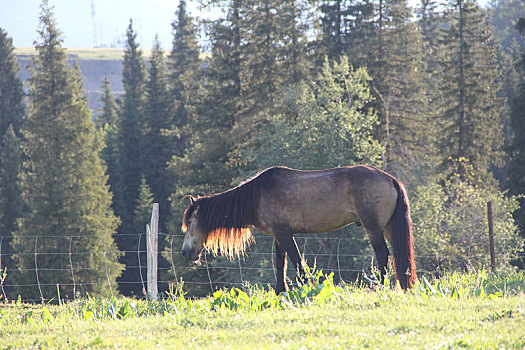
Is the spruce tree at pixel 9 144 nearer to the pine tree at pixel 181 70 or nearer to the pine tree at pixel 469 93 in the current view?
the pine tree at pixel 181 70

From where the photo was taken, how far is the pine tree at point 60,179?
36.3 meters

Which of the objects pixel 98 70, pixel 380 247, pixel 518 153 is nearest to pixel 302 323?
pixel 380 247

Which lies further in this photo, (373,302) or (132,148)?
(132,148)

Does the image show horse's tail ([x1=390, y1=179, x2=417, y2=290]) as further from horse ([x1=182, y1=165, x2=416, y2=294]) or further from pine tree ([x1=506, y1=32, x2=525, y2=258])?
pine tree ([x1=506, y1=32, x2=525, y2=258])

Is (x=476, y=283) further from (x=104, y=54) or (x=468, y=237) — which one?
(x=104, y=54)

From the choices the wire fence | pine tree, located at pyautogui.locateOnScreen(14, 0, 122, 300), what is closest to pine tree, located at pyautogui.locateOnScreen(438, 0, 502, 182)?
the wire fence

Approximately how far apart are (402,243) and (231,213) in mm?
2554

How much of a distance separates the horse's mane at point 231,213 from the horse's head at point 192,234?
16 mm

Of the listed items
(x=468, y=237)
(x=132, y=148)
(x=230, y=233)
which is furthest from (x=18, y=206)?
(x=230, y=233)

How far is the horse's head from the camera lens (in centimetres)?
939

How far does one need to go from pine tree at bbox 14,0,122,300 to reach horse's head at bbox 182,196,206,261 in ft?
89.6

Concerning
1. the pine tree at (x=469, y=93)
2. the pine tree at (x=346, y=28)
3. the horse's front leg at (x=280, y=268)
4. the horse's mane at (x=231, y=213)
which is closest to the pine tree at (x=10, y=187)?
the pine tree at (x=346, y=28)

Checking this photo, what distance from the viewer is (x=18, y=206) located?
4750 centimetres

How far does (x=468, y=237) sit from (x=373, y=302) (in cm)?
1715
